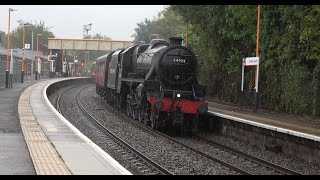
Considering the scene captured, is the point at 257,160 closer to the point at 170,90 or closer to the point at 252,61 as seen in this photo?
the point at 170,90

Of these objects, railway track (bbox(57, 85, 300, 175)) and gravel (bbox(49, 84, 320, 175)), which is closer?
railway track (bbox(57, 85, 300, 175))

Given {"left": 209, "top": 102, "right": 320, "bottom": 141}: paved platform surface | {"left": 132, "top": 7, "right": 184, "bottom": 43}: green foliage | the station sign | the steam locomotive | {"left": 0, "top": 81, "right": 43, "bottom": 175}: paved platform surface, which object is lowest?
{"left": 0, "top": 81, "right": 43, "bottom": 175}: paved platform surface

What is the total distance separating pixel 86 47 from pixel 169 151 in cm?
5988

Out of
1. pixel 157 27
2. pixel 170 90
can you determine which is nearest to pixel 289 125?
pixel 170 90

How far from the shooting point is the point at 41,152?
10.3 m

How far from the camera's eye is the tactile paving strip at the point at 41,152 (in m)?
8.46

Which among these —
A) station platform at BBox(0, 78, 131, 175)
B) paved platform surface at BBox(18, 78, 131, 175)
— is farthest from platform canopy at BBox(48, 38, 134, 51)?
paved platform surface at BBox(18, 78, 131, 175)

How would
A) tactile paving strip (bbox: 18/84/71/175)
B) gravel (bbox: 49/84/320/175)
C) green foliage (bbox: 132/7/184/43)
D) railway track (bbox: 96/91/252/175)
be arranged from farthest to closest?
green foliage (bbox: 132/7/184/43)
gravel (bbox: 49/84/320/175)
railway track (bbox: 96/91/252/175)
tactile paving strip (bbox: 18/84/71/175)

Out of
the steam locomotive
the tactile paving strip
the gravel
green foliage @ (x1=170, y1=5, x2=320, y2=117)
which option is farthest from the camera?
green foliage @ (x1=170, y1=5, x2=320, y2=117)

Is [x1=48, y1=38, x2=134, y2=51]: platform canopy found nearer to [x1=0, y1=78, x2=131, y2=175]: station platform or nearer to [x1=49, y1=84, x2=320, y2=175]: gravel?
[x1=49, y1=84, x2=320, y2=175]: gravel

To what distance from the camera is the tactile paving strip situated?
27.8 ft

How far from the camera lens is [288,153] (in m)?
13.3

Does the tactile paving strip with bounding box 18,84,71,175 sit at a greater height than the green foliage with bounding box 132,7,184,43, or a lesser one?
lesser

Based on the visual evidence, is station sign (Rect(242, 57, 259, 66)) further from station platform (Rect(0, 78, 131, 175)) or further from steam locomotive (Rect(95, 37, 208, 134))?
station platform (Rect(0, 78, 131, 175))
